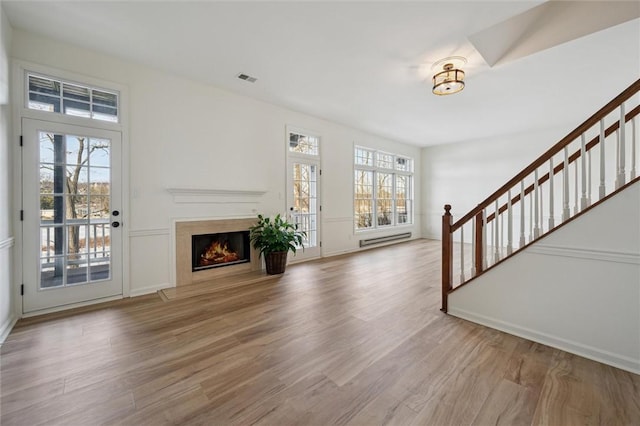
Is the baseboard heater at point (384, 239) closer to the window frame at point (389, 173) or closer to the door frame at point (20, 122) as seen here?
the window frame at point (389, 173)

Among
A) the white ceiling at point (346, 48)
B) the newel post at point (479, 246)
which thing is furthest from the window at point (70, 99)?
the newel post at point (479, 246)

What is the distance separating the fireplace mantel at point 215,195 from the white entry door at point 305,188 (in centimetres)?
79

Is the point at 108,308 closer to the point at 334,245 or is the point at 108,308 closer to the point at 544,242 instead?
the point at 334,245

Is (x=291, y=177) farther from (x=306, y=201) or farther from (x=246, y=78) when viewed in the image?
(x=246, y=78)

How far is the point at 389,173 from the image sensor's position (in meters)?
7.51

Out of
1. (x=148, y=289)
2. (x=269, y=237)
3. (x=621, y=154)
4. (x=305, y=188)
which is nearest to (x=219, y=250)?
(x=269, y=237)

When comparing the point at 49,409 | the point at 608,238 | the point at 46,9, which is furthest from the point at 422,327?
the point at 46,9

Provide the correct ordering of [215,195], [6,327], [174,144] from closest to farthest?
[6,327]
[174,144]
[215,195]

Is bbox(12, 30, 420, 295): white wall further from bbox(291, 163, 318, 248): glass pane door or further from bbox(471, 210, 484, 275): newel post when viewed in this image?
bbox(471, 210, 484, 275): newel post

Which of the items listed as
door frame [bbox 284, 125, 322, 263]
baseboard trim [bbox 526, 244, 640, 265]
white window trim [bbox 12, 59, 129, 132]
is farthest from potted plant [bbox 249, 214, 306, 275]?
baseboard trim [bbox 526, 244, 640, 265]

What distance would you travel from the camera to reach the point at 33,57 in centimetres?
276

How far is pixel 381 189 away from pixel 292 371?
5988 millimetres

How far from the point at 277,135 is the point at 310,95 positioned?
3.08 feet

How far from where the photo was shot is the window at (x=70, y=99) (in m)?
2.82
